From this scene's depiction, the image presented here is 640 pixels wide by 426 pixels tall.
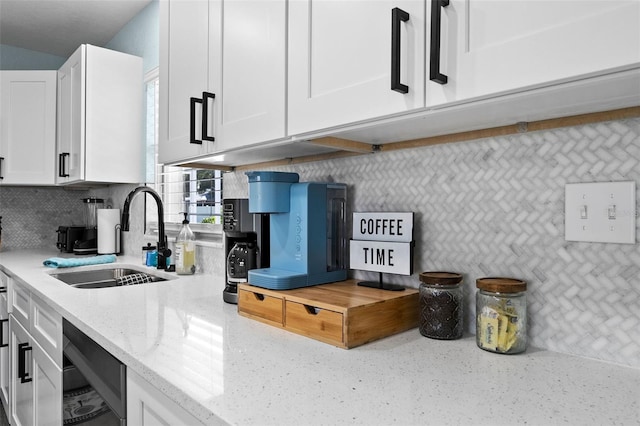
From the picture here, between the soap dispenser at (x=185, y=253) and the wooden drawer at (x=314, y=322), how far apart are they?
1.19 metres

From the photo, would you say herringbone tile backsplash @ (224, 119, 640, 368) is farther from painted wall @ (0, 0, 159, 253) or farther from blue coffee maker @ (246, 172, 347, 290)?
painted wall @ (0, 0, 159, 253)

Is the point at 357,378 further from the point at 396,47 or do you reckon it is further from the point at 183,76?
the point at 183,76

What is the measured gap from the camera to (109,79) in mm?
2846

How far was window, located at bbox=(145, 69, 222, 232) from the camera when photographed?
2365 mm

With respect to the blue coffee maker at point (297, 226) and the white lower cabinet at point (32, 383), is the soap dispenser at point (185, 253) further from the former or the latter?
the blue coffee maker at point (297, 226)

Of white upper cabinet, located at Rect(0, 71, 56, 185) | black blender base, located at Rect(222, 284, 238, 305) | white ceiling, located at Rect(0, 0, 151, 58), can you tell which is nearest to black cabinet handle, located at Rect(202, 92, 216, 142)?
black blender base, located at Rect(222, 284, 238, 305)

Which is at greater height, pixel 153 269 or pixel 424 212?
pixel 424 212

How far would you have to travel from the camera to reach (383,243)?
1259mm

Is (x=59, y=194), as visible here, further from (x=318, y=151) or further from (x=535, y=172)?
(x=535, y=172)

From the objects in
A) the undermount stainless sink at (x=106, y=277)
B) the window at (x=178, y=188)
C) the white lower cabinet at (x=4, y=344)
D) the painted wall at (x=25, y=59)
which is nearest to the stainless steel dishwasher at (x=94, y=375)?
the undermount stainless sink at (x=106, y=277)

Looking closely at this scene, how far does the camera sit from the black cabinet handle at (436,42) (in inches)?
31.3

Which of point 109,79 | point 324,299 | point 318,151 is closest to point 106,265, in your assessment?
point 109,79

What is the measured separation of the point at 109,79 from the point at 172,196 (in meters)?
→ 0.91

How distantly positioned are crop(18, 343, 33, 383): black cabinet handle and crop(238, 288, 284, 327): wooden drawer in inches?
53.5
